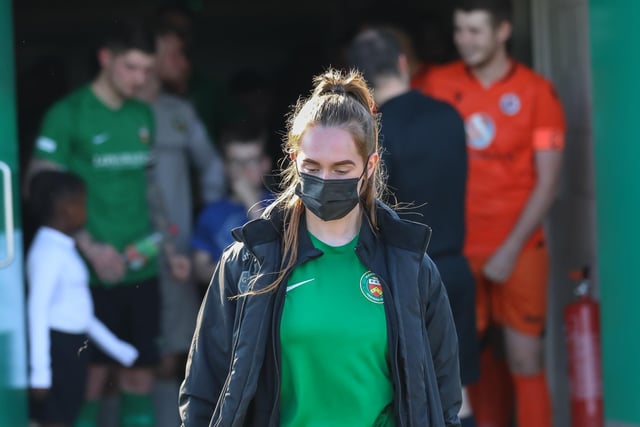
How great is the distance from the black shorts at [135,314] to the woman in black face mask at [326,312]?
248cm

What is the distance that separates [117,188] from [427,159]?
4.90ft

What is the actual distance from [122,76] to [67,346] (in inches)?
46.7

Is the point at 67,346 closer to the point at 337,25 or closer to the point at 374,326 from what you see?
the point at 374,326

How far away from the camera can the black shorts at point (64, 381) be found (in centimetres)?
465

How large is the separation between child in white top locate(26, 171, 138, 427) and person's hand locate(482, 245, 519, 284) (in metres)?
1.67

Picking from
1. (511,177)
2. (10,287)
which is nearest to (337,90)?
(10,287)

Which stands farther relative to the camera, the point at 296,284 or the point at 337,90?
the point at 337,90

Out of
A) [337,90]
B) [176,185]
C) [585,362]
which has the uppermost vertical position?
[337,90]

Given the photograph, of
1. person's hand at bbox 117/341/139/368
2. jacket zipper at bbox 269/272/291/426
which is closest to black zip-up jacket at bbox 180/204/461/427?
jacket zipper at bbox 269/272/291/426

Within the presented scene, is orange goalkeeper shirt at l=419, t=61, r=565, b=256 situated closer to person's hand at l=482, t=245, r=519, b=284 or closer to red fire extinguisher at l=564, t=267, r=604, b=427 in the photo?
person's hand at l=482, t=245, r=519, b=284

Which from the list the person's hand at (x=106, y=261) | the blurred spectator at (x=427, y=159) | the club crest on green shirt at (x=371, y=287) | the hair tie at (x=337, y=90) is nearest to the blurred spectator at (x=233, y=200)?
the person's hand at (x=106, y=261)

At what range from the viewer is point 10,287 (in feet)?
13.5

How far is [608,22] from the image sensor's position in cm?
449

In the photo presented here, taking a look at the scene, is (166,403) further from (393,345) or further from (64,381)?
(393,345)
